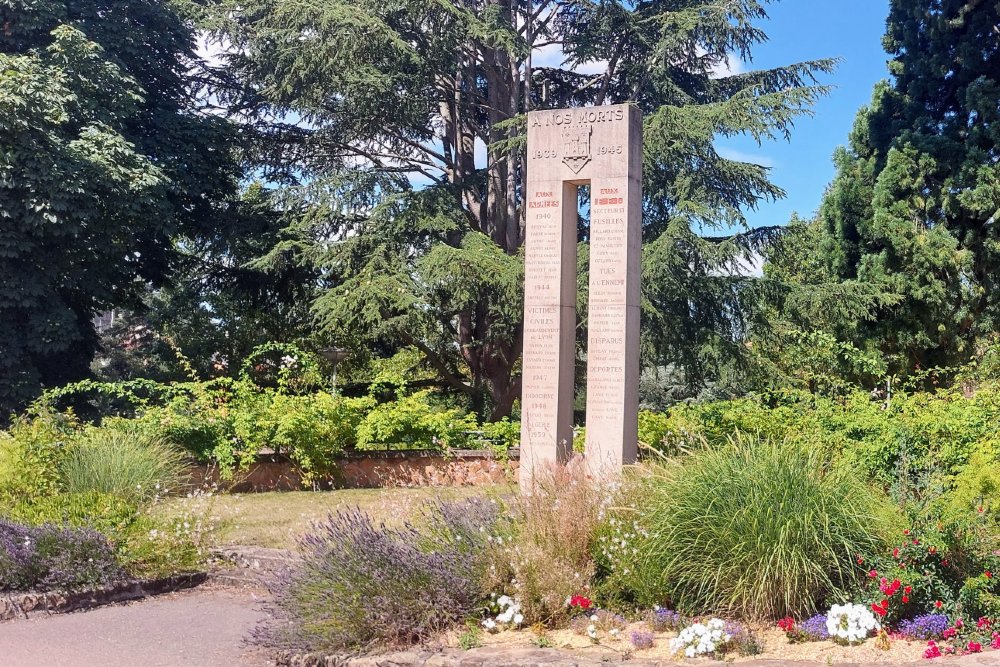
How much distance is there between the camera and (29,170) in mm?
13766

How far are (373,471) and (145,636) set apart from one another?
6.66 meters

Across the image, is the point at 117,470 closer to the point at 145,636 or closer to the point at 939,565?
the point at 145,636

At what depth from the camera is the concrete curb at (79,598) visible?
19.0 ft

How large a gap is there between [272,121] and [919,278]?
13222mm

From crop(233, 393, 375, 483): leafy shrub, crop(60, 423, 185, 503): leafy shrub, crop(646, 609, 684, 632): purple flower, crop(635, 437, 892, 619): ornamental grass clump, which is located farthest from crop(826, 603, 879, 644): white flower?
crop(233, 393, 375, 483): leafy shrub

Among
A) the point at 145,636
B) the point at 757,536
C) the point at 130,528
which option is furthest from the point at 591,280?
the point at 145,636

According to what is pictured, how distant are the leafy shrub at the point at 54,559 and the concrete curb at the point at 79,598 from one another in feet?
0.21

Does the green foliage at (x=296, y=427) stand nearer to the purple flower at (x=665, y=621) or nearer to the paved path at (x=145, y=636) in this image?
the paved path at (x=145, y=636)

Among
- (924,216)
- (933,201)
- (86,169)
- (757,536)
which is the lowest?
(757,536)

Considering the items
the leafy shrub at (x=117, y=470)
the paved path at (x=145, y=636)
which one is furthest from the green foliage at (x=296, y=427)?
the paved path at (x=145, y=636)

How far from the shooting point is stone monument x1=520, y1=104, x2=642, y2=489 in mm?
→ 8133

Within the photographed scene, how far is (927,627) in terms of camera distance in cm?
445

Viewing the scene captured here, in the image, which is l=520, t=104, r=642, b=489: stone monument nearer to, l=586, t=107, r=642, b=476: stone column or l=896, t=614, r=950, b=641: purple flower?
l=586, t=107, r=642, b=476: stone column

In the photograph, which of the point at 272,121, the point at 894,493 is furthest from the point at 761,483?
the point at 272,121
